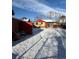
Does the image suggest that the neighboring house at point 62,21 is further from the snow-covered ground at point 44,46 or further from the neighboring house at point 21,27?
the neighboring house at point 21,27

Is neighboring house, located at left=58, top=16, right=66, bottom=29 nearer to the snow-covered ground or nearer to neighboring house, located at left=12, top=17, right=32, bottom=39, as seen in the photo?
the snow-covered ground

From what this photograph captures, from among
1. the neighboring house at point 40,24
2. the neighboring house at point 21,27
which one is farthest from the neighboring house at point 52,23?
the neighboring house at point 21,27

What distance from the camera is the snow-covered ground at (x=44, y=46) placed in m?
1.71

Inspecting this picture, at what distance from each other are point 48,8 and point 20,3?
14.6 inches

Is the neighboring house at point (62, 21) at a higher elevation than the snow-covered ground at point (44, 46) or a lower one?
higher

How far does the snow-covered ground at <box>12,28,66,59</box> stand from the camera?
1.71 meters

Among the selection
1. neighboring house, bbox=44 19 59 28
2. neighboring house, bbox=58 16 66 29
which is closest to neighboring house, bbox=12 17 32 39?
neighboring house, bbox=44 19 59 28

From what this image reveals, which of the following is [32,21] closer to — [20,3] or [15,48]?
[20,3]

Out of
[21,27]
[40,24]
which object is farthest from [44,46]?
[21,27]

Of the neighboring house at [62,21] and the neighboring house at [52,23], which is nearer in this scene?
the neighboring house at [62,21]

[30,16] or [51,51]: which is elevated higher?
[30,16]

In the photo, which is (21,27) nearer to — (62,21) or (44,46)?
(44,46)
